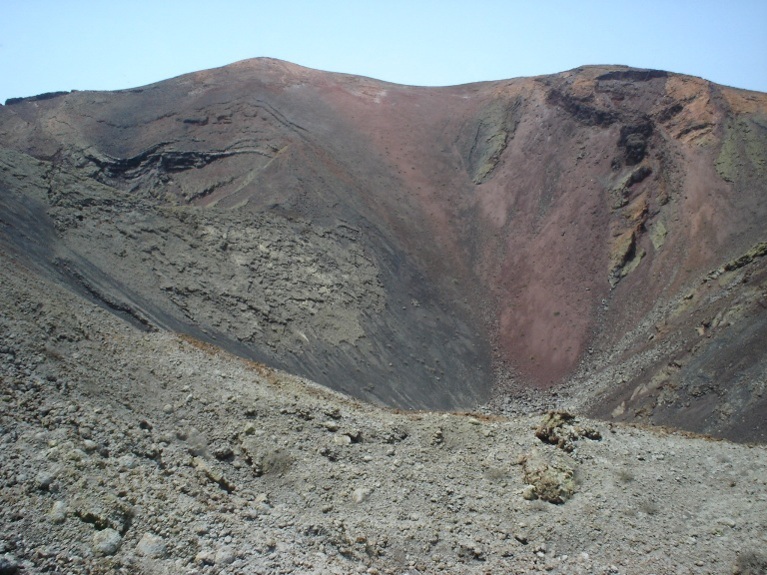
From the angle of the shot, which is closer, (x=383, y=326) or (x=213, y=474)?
(x=213, y=474)

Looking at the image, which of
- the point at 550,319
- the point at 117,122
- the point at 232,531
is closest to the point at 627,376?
the point at 550,319

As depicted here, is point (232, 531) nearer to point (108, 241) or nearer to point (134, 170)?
point (108, 241)

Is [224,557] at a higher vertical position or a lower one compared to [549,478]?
lower

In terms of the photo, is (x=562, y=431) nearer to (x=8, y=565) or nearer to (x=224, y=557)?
(x=224, y=557)

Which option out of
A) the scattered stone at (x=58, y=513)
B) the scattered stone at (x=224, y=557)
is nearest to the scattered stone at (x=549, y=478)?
the scattered stone at (x=224, y=557)

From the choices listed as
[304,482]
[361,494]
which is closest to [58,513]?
[304,482]

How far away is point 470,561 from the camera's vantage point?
1004 centimetres

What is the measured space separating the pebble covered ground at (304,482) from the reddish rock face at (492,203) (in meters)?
7.06

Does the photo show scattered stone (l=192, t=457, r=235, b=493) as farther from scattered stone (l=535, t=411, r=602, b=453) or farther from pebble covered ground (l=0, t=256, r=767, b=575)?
scattered stone (l=535, t=411, r=602, b=453)

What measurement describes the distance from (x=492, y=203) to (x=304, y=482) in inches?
1136

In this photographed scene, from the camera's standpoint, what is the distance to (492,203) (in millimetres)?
38688

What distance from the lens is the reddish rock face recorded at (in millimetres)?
25172

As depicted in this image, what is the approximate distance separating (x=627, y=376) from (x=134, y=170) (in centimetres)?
2656

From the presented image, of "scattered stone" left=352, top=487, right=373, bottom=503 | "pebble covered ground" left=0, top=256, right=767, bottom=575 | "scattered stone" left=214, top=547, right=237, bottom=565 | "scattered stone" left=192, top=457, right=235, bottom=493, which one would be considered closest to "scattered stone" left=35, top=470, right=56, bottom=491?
"pebble covered ground" left=0, top=256, right=767, bottom=575
